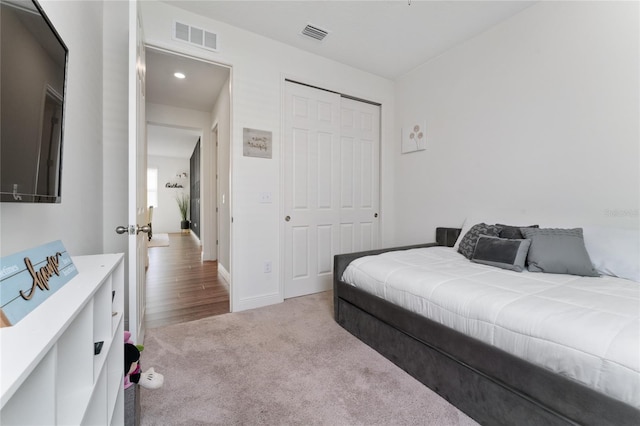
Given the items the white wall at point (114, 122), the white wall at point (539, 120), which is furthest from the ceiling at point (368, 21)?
the white wall at point (114, 122)

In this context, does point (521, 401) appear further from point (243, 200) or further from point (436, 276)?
point (243, 200)

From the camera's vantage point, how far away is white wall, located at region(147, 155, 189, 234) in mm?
9523

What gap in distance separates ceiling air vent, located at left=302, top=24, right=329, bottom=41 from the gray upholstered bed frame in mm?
2456

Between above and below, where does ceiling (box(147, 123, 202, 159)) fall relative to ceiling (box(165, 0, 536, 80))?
above

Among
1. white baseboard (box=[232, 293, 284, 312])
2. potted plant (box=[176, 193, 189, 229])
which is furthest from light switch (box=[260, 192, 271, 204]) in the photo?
potted plant (box=[176, 193, 189, 229])

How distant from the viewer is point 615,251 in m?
1.73

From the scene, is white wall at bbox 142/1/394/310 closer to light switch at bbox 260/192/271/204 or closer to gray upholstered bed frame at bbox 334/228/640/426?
light switch at bbox 260/192/271/204

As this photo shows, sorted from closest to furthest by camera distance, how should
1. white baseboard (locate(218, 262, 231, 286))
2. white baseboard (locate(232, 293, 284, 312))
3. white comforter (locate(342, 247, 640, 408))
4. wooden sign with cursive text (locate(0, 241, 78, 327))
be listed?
wooden sign with cursive text (locate(0, 241, 78, 327))
white comforter (locate(342, 247, 640, 408))
white baseboard (locate(232, 293, 284, 312))
white baseboard (locate(218, 262, 231, 286))

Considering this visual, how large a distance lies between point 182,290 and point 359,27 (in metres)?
3.43

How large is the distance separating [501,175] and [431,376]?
1997 mm

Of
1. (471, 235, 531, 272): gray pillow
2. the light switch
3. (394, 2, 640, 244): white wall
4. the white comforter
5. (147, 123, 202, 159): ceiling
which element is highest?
(147, 123, 202, 159): ceiling

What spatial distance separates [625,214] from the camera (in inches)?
74.2

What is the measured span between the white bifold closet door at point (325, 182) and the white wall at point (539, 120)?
668 millimetres

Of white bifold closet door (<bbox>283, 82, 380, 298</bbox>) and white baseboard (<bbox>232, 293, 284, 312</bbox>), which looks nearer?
white baseboard (<bbox>232, 293, 284, 312</bbox>)
